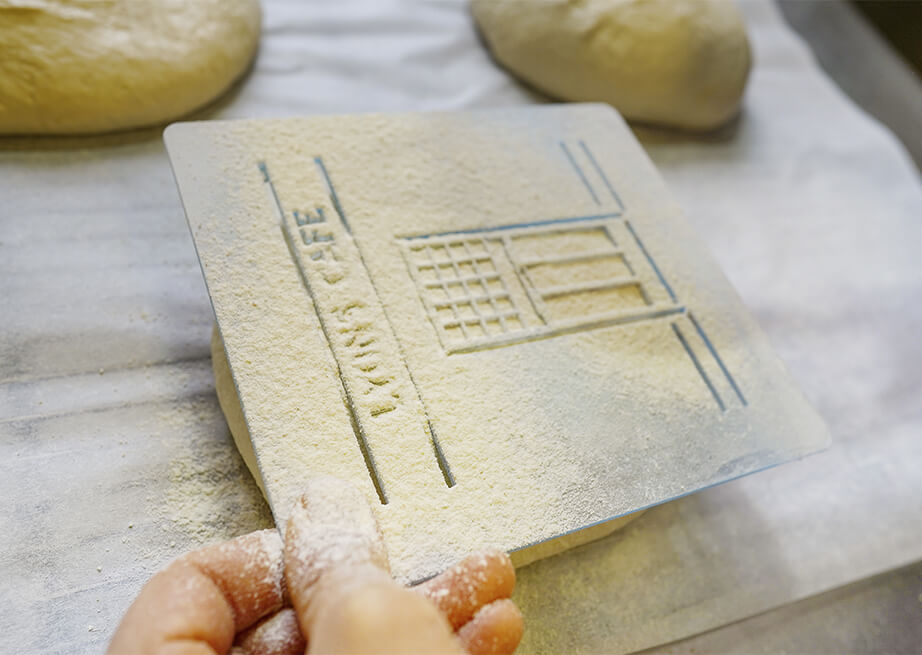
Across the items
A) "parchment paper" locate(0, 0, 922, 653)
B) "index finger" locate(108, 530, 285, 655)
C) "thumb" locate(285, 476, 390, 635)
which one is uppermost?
"thumb" locate(285, 476, 390, 635)

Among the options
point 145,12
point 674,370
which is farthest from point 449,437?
point 145,12

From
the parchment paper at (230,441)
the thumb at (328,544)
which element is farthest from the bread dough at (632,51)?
the thumb at (328,544)

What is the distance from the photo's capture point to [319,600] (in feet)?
2.64

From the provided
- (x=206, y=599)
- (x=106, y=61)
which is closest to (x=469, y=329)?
(x=206, y=599)

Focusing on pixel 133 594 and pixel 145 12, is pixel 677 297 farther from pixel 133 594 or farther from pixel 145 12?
pixel 145 12

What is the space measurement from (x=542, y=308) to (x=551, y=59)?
1076 millimetres

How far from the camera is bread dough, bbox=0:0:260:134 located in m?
1.49

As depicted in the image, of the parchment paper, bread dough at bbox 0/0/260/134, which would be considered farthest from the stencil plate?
bread dough at bbox 0/0/260/134

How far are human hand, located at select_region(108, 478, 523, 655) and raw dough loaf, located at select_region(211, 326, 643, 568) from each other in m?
0.33

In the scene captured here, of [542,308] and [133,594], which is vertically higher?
[542,308]

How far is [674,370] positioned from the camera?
128 cm

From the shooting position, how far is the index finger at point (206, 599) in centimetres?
77

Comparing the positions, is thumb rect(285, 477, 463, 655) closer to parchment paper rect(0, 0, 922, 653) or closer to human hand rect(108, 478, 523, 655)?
human hand rect(108, 478, 523, 655)

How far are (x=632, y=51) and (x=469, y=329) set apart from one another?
121 cm
